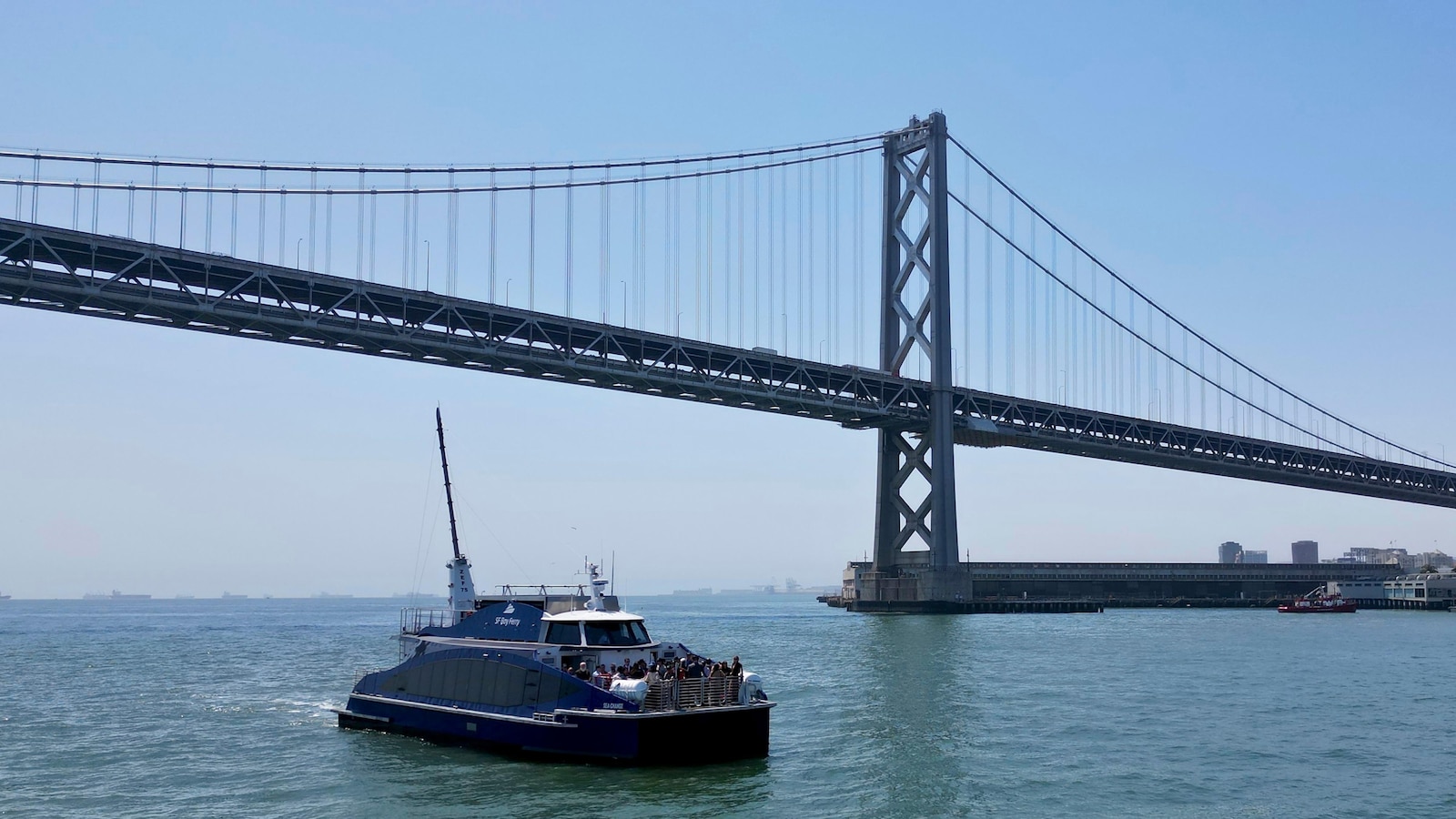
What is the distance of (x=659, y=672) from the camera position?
26594 mm

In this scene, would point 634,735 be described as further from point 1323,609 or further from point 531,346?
point 1323,609

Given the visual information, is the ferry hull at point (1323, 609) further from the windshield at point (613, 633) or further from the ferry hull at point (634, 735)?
the ferry hull at point (634, 735)

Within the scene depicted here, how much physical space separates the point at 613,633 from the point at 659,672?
209 centimetres

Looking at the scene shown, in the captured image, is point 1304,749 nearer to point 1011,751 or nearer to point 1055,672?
point 1011,751

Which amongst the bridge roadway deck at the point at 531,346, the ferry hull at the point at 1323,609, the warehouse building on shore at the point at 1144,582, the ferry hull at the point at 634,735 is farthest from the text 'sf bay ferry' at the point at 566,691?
the ferry hull at the point at 1323,609

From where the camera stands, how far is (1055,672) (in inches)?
1735

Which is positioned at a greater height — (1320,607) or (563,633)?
(563,633)

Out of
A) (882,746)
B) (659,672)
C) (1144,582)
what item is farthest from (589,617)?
(1144,582)

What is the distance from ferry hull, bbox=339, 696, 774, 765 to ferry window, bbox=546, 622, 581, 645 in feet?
6.65

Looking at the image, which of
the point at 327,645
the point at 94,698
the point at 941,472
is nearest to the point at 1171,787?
the point at 94,698

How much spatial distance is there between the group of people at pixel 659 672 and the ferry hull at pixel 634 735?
852 millimetres

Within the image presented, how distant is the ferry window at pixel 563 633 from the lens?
28109 mm

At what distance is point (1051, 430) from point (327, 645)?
5243cm

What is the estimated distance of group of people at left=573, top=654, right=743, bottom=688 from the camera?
26.3 meters
